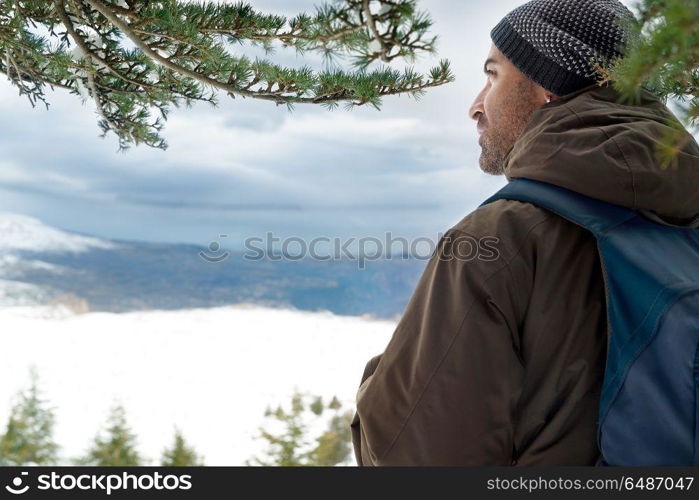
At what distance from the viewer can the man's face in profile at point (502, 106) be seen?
1.38 meters

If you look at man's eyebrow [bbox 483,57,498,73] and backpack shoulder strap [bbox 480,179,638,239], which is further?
man's eyebrow [bbox 483,57,498,73]

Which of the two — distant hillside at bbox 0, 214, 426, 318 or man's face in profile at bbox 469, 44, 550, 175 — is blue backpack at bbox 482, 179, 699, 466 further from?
distant hillside at bbox 0, 214, 426, 318

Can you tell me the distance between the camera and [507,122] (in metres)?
1.40

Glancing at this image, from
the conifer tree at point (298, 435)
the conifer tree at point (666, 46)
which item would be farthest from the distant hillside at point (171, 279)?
the conifer tree at point (666, 46)

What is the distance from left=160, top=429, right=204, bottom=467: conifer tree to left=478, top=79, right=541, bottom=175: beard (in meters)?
2.02

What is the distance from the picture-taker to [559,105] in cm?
123

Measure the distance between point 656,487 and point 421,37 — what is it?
2.66 feet

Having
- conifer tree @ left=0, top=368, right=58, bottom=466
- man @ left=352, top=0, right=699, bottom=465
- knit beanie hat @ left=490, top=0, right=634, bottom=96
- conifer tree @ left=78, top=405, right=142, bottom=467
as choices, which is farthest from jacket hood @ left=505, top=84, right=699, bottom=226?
conifer tree @ left=0, top=368, right=58, bottom=466

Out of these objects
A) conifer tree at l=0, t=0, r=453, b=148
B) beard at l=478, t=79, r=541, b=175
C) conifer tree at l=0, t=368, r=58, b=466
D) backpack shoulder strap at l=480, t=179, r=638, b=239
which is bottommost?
conifer tree at l=0, t=368, r=58, b=466

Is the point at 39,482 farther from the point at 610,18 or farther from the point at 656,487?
the point at 610,18

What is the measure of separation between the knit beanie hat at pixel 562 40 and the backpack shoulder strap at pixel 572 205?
31cm

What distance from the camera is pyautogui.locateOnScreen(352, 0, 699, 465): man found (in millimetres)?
1055

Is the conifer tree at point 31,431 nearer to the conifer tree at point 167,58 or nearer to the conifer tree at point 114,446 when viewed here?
the conifer tree at point 114,446

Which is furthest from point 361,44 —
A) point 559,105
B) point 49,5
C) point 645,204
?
point 49,5
